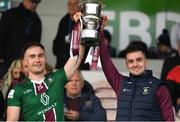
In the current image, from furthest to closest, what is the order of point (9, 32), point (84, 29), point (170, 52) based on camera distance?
1. point (170, 52)
2. point (9, 32)
3. point (84, 29)

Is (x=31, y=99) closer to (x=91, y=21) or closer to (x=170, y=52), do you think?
(x=91, y=21)

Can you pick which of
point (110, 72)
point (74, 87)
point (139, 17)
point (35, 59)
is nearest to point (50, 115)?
point (35, 59)

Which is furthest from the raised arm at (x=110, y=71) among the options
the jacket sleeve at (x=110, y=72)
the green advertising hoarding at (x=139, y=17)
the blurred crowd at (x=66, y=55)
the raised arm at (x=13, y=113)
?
the green advertising hoarding at (x=139, y=17)

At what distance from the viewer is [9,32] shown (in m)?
10.5

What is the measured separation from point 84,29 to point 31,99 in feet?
2.63

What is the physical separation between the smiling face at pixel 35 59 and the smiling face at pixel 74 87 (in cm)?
150

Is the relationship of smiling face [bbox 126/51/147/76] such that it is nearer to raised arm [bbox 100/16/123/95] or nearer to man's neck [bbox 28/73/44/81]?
raised arm [bbox 100/16/123/95]

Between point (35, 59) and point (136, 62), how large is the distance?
86 centimetres

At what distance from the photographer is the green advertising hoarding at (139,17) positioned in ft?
40.9

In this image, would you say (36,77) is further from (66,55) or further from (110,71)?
(66,55)

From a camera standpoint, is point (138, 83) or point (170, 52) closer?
point (138, 83)

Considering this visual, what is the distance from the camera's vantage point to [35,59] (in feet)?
23.7

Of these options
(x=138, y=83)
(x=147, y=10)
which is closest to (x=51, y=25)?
(x=147, y=10)

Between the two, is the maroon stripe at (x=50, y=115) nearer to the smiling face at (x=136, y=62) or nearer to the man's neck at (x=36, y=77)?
the man's neck at (x=36, y=77)
